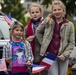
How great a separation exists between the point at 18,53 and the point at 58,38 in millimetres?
748

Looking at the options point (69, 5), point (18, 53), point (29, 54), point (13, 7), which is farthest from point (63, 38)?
point (13, 7)

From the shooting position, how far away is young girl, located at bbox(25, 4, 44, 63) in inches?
256

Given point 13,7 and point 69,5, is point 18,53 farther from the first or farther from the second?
point 13,7

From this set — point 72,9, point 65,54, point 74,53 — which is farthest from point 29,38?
point 72,9

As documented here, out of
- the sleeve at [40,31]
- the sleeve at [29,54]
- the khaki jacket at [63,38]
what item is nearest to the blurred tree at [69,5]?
the sleeve at [40,31]

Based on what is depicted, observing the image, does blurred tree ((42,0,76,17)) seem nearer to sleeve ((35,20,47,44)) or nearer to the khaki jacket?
sleeve ((35,20,47,44))

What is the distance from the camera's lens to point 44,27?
6418mm

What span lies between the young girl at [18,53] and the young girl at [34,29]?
1.38 ft

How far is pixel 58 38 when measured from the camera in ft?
20.6

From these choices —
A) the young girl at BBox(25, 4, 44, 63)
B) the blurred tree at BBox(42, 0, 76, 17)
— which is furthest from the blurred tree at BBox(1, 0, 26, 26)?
the young girl at BBox(25, 4, 44, 63)

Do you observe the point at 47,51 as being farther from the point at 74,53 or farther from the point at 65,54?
the point at 74,53

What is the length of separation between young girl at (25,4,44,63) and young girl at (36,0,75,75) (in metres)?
0.21

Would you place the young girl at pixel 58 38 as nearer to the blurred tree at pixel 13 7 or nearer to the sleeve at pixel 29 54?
the sleeve at pixel 29 54

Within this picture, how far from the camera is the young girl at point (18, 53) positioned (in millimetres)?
5961
